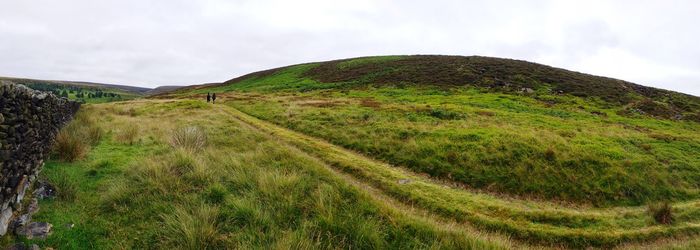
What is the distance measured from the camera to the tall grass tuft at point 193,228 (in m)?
7.02

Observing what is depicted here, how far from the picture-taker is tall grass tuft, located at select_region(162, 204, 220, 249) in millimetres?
7020

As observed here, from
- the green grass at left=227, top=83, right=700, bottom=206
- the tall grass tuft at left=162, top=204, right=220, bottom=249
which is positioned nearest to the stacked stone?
the tall grass tuft at left=162, top=204, right=220, bottom=249

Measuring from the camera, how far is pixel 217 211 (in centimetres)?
796

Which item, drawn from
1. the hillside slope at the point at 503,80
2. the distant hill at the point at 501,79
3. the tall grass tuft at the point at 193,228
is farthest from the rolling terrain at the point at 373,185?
the distant hill at the point at 501,79

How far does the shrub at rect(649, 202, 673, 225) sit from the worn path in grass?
8.3 inches

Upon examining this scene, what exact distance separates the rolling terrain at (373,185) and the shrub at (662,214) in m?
0.09

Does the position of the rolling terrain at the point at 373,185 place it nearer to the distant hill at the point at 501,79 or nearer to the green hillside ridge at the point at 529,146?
the green hillside ridge at the point at 529,146

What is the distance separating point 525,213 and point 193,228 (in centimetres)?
990

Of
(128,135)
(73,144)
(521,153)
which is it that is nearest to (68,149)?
(73,144)

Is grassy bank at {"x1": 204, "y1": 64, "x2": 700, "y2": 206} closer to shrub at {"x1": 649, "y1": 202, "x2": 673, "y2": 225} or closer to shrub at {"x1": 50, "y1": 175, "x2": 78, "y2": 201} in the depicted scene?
shrub at {"x1": 649, "y1": 202, "x2": 673, "y2": 225}

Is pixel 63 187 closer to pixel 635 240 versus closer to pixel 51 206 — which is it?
pixel 51 206

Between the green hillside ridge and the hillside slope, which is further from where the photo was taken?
the hillside slope

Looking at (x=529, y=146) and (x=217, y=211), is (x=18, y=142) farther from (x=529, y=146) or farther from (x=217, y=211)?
(x=529, y=146)

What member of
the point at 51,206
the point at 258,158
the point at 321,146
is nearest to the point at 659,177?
the point at 321,146
